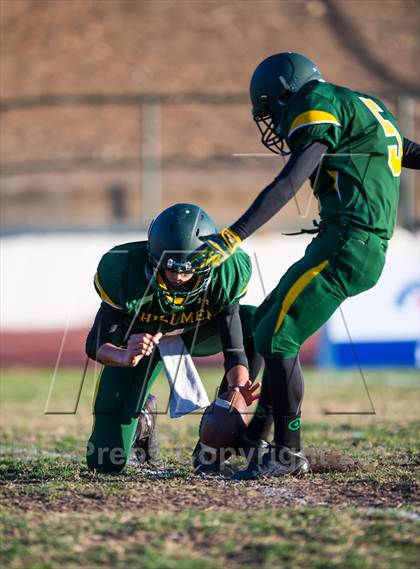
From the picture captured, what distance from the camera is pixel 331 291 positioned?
171 inches

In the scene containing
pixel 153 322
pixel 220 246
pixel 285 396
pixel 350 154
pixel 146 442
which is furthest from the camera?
pixel 146 442

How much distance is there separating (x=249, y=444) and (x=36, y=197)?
641 inches

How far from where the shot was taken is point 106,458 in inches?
197

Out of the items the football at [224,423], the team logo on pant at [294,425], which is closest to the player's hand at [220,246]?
the team logo on pant at [294,425]

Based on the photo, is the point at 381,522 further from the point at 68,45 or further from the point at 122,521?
the point at 68,45

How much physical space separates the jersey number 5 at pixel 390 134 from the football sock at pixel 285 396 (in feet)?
3.16

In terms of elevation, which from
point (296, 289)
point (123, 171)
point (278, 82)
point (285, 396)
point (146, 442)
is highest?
point (123, 171)

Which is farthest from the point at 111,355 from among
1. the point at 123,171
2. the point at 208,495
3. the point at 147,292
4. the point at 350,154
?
the point at 123,171

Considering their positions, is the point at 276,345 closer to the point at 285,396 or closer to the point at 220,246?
the point at 285,396

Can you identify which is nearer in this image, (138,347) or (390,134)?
(390,134)

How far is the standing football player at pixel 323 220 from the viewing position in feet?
13.9

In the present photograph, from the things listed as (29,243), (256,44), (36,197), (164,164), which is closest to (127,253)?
(29,243)

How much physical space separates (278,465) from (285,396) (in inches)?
12.4

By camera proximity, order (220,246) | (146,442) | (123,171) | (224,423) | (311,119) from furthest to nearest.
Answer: (123,171) < (146,442) < (224,423) < (311,119) < (220,246)
